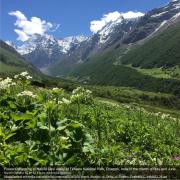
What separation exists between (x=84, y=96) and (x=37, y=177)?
28.1ft

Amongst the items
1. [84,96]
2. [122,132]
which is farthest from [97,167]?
[84,96]

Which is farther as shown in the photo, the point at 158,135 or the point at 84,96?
the point at 84,96

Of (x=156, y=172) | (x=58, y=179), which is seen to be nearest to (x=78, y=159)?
(x=58, y=179)

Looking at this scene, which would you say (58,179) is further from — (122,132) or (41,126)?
(122,132)

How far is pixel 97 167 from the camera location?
936 centimetres

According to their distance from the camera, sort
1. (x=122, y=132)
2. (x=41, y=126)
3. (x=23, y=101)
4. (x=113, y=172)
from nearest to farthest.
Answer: (x=113, y=172) → (x=41, y=126) → (x=23, y=101) → (x=122, y=132)

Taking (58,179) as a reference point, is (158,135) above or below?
above

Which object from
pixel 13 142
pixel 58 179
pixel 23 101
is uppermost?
pixel 23 101

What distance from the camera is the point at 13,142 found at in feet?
34.1

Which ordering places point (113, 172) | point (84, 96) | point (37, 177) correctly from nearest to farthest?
point (37, 177), point (113, 172), point (84, 96)

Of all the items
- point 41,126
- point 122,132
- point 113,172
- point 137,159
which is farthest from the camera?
point 122,132

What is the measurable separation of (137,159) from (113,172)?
201cm

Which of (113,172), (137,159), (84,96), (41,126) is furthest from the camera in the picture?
(84,96)

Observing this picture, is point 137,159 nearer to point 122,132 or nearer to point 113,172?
point 113,172
